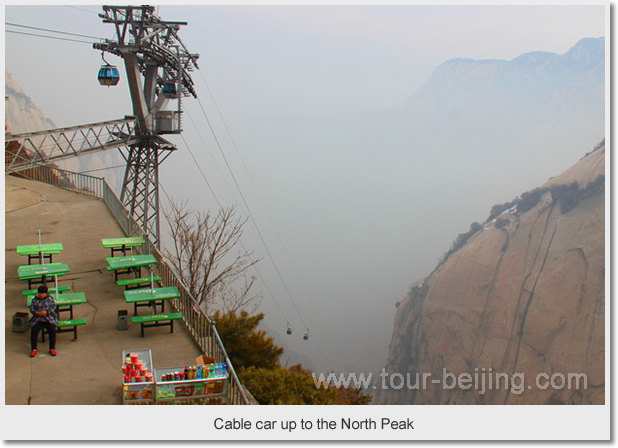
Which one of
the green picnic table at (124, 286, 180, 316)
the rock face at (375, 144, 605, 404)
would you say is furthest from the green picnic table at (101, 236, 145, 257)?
the rock face at (375, 144, 605, 404)

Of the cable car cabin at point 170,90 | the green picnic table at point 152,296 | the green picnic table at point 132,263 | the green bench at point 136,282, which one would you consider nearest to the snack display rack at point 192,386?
the green picnic table at point 152,296

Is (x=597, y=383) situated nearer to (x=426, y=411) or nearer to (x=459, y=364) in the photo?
(x=459, y=364)

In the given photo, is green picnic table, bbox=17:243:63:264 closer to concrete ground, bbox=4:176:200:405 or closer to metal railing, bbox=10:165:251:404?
concrete ground, bbox=4:176:200:405

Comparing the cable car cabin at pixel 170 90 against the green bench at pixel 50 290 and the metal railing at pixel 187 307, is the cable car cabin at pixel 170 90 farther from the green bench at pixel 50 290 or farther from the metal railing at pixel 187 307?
the green bench at pixel 50 290

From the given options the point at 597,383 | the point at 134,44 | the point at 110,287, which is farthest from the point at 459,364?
the point at 110,287

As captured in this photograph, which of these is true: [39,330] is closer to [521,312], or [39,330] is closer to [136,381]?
[136,381]

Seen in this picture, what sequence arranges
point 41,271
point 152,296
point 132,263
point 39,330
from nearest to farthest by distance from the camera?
point 39,330 → point 152,296 → point 41,271 → point 132,263

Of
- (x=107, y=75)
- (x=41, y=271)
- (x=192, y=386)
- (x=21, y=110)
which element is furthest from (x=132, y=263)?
(x=21, y=110)
